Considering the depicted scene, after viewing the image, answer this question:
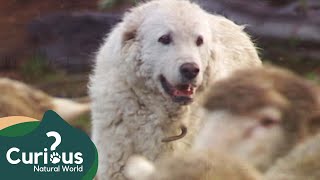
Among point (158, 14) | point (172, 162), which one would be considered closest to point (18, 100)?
point (158, 14)

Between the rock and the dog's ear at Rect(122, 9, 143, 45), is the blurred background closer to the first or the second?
the rock

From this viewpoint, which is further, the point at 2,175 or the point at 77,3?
the point at 77,3

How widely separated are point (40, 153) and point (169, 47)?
669mm

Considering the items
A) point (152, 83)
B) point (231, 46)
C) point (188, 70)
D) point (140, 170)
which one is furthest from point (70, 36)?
point (140, 170)

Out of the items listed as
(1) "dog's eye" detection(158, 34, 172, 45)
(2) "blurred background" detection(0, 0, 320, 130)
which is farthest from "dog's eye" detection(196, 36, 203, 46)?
(2) "blurred background" detection(0, 0, 320, 130)

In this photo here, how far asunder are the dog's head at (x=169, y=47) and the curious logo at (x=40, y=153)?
400 mm

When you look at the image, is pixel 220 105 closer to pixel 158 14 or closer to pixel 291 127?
pixel 291 127

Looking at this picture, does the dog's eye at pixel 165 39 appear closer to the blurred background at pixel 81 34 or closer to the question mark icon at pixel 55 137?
the question mark icon at pixel 55 137

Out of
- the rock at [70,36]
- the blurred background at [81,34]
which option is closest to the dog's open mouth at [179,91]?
the blurred background at [81,34]

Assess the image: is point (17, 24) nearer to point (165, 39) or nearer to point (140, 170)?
point (165, 39)

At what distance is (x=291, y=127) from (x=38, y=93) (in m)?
2.01

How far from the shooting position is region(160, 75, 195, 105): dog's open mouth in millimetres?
4488

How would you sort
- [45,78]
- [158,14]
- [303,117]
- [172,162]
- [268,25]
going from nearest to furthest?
1. [172,162]
2. [303,117]
3. [158,14]
4. [45,78]
5. [268,25]

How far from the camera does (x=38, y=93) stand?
16.5 ft
